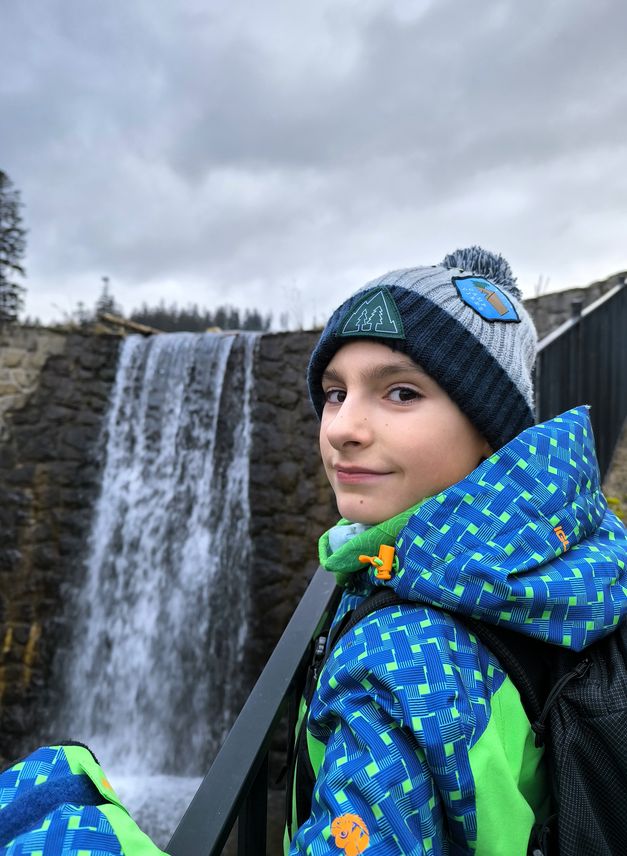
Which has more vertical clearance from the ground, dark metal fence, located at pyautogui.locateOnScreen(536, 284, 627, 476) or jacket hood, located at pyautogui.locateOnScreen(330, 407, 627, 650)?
dark metal fence, located at pyautogui.locateOnScreen(536, 284, 627, 476)

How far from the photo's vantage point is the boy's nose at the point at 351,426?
0.90m

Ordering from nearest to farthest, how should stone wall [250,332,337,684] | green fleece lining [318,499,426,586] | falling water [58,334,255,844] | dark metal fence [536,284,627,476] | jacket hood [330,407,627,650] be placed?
1. jacket hood [330,407,627,650]
2. green fleece lining [318,499,426,586]
3. dark metal fence [536,284,627,476]
4. falling water [58,334,255,844]
5. stone wall [250,332,337,684]

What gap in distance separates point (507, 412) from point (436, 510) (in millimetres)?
250

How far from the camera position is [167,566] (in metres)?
5.66

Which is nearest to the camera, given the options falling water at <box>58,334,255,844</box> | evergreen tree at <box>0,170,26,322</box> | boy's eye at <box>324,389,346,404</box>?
boy's eye at <box>324,389,346,404</box>

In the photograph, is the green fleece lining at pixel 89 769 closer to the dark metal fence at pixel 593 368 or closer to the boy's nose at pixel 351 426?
the boy's nose at pixel 351 426

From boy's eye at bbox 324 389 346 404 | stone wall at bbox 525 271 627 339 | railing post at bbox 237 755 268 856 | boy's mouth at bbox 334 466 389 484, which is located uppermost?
stone wall at bbox 525 271 627 339

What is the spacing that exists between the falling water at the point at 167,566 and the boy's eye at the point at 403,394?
4825 mm

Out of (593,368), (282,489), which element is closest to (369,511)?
(593,368)

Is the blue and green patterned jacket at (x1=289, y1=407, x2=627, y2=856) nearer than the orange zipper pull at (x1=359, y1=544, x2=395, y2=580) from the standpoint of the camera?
Yes

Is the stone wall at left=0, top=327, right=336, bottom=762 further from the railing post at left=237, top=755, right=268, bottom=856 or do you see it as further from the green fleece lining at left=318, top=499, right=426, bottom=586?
the green fleece lining at left=318, top=499, right=426, bottom=586

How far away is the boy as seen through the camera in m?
0.64

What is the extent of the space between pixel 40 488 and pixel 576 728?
20.4ft

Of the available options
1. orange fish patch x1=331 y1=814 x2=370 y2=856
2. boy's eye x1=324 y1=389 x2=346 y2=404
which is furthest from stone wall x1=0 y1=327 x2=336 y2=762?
orange fish patch x1=331 y1=814 x2=370 y2=856
